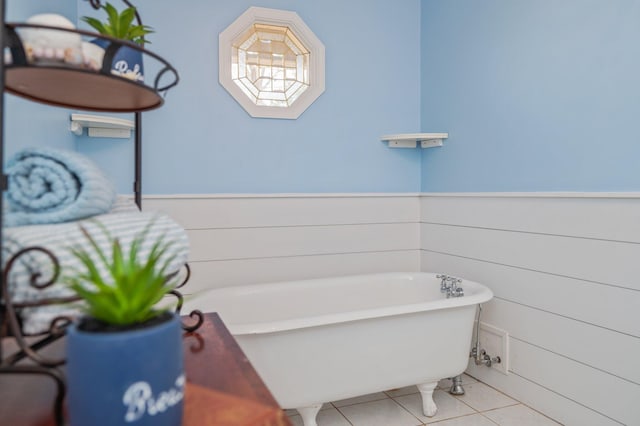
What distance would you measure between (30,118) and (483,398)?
2317 mm

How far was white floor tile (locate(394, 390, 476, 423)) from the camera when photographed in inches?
82.7

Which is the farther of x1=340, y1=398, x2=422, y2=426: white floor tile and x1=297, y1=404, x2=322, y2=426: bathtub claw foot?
x1=340, y1=398, x2=422, y2=426: white floor tile

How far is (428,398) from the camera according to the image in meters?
2.11

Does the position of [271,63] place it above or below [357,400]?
above

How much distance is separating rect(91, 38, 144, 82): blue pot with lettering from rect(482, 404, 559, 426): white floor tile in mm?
2076

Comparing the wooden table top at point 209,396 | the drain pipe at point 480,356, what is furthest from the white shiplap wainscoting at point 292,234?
the wooden table top at point 209,396

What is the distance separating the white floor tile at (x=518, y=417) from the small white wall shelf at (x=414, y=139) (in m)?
1.56

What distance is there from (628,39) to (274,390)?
201 centimetres

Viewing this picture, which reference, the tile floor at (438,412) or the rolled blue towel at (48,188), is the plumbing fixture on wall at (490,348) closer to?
the tile floor at (438,412)

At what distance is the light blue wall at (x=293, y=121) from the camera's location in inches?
94.7

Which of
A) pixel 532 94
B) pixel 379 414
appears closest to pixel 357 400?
pixel 379 414

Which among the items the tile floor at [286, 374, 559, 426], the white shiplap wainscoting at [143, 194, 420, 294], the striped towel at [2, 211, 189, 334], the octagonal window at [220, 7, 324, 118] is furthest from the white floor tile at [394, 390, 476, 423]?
the striped towel at [2, 211, 189, 334]

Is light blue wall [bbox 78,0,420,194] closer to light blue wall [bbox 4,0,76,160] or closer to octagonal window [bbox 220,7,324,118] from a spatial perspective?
octagonal window [bbox 220,7,324,118]

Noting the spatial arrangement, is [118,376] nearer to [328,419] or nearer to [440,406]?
[328,419]
